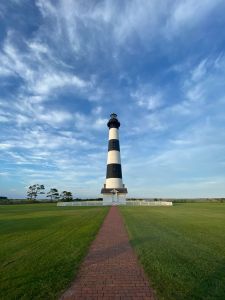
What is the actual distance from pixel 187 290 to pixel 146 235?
656cm

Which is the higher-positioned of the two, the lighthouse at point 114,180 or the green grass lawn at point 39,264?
the lighthouse at point 114,180

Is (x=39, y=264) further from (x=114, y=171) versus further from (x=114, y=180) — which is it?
(x=114, y=171)

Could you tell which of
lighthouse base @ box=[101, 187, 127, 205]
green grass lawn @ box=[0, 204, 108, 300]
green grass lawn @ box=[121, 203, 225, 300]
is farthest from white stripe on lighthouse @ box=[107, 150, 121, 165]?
green grass lawn @ box=[0, 204, 108, 300]

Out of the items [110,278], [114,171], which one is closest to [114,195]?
[114,171]

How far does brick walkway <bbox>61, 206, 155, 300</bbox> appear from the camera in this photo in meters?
5.05

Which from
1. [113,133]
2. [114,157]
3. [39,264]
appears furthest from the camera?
[113,133]

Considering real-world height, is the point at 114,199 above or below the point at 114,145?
below

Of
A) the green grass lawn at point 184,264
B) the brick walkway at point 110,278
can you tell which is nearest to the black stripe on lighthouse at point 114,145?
the green grass lawn at point 184,264

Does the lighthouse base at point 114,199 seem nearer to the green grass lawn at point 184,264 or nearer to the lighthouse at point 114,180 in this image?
the lighthouse at point 114,180

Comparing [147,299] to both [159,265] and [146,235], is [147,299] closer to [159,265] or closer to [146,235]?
[159,265]

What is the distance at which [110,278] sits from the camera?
598 centimetres

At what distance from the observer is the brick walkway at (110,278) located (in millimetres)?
5047

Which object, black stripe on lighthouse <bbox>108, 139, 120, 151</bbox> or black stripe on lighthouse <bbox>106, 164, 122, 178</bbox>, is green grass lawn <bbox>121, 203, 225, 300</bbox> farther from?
black stripe on lighthouse <bbox>108, 139, 120, 151</bbox>

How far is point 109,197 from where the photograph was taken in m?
46.4
